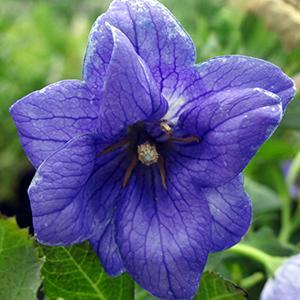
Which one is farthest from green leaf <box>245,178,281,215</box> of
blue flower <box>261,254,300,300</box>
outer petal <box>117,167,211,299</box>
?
outer petal <box>117,167,211,299</box>

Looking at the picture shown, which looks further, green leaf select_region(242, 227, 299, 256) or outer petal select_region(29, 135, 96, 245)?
green leaf select_region(242, 227, 299, 256)

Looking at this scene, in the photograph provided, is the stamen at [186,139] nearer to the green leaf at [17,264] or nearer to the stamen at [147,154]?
the stamen at [147,154]

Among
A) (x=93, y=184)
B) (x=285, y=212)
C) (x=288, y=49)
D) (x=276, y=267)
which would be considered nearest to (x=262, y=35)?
(x=288, y=49)

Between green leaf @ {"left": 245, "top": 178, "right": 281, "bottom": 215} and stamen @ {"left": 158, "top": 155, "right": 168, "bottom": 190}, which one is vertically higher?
stamen @ {"left": 158, "top": 155, "right": 168, "bottom": 190}

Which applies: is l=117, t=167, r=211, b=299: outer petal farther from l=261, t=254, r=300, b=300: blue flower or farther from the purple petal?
l=261, t=254, r=300, b=300: blue flower

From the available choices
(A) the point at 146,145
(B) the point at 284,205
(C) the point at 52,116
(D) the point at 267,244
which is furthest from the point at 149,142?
(B) the point at 284,205

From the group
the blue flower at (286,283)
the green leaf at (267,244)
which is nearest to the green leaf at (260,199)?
the green leaf at (267,244)

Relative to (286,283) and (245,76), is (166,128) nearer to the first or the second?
(245,76)
